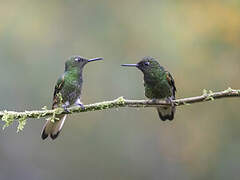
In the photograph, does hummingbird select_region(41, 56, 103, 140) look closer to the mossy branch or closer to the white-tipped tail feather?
the white-tipped tail feather

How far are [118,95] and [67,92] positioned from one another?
10.7 feet

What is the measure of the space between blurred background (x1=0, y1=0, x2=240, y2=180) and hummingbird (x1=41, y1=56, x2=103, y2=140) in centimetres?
315

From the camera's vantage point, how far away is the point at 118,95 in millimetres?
6801

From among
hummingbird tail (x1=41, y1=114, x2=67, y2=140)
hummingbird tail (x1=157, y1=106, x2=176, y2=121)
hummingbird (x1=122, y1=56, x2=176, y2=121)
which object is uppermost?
hummingbird (x1=122, y1=56, x2=176, y2=121)

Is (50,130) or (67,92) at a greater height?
(67,92)

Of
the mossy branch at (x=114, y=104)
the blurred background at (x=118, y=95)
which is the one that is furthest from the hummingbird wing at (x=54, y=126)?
the blurred background at (x=118, y=95)

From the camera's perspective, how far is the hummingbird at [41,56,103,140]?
3.49 metres

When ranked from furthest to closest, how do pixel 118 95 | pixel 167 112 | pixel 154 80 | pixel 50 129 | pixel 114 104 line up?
pixel 118 95, pixel 167 112, pixel 154 80, pixel 50 129, pixel 114 104

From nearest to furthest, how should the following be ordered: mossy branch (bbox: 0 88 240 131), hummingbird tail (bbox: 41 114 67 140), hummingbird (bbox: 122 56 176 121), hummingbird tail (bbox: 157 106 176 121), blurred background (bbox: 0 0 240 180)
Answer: mossy branch (bbox: 0 88 240 131)
hummingbird tail (bbox: 41 114 67 140)
hummingbird (bbox: 122 56 176 121)
hummingbird tail (bbox: 157 106 176 121)
blurred background (bbox: 0 0 240 180)

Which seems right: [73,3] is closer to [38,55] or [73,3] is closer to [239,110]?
[38,55]

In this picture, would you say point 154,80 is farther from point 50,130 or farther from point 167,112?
point 50,130

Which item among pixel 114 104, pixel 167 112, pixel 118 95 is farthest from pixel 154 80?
pixel 118 95

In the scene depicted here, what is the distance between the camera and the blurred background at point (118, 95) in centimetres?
680

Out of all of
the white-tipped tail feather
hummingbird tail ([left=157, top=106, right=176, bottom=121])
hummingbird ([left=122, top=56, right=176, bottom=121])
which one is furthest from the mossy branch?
hummingbird tail ([left=157, top=106, right=176, bottom=121])
